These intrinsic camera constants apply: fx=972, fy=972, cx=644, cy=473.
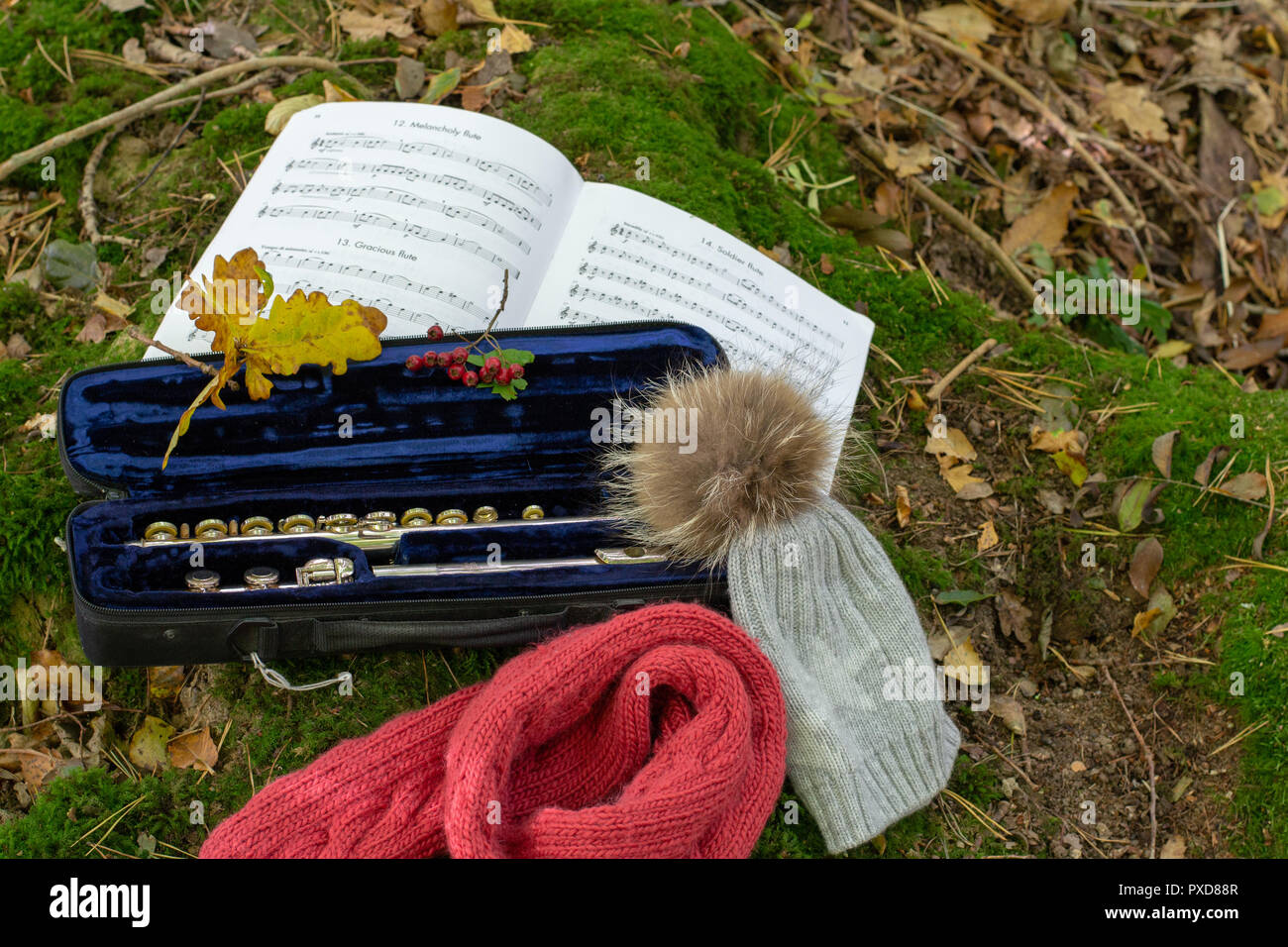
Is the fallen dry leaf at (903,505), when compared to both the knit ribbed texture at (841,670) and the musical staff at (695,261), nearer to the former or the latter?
the knit ribbed texture at (841,670)

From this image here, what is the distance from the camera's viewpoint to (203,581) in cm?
222

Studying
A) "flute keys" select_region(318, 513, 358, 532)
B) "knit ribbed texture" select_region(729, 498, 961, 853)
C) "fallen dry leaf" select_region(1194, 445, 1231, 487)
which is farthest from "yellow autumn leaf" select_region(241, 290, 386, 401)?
"fallen dry leaf" select_region(1194, 445, 1231, 487)

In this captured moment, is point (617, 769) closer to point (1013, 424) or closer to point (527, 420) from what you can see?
point (527, 420)

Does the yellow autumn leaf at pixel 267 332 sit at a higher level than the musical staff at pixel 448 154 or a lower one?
lower

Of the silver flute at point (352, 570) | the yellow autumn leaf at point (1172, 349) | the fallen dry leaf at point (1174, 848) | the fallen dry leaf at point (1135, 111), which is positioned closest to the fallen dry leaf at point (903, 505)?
the silver flute at point (352, 570)

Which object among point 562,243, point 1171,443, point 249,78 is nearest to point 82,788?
point 562,243

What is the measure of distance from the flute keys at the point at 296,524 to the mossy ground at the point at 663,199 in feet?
1.08

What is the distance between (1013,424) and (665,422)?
1081 mm

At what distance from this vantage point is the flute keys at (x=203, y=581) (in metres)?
2.22

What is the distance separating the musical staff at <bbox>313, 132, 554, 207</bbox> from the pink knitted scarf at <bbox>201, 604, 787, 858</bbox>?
1.21 metres

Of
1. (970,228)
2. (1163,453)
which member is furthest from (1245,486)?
(970,228)

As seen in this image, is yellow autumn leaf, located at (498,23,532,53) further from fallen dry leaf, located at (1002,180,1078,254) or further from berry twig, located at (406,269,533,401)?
fallen dry leaf, located at (1002,180,1078,254)

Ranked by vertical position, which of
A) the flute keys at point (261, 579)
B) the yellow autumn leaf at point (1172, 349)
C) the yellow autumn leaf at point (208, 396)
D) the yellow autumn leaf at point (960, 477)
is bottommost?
the flute keys at point (261, 579)

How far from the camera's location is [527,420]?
7.79ft
